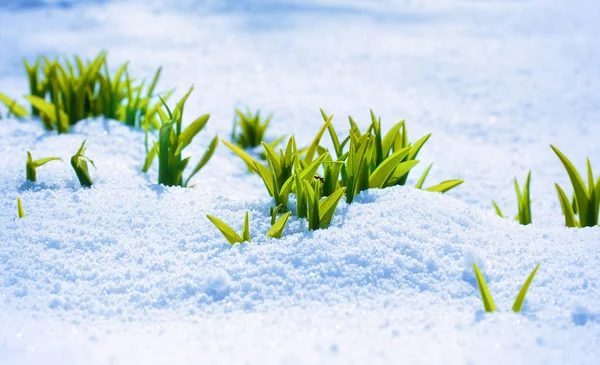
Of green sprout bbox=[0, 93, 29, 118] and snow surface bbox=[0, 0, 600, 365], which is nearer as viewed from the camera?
snow surface bbox=[0, 0, 600, 365]

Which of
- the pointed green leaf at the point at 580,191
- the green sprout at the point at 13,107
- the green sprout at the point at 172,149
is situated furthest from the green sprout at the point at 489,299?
the green sprout at the point at 13,107

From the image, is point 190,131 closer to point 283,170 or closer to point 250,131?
point 283,170

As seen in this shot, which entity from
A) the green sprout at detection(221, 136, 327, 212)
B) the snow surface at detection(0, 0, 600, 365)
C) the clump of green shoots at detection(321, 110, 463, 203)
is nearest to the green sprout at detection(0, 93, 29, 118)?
the snow surface at detection(0, 0, 600, 365)

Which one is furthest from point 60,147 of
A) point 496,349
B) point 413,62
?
point 413,62

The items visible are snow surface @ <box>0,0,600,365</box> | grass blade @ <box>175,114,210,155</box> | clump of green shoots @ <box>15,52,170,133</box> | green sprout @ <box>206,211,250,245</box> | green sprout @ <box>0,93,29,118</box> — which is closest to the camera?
snow surface @ <box>0,0,600,365</box>

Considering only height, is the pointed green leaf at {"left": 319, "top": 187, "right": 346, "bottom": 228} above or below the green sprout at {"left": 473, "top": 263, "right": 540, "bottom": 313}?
above

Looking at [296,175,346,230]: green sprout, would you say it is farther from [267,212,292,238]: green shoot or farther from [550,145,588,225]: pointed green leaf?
[550,145,588,225]: pointed green leaf

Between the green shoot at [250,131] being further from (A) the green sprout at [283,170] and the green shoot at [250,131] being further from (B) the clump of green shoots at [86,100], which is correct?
(A) the green sprout at [283,170]

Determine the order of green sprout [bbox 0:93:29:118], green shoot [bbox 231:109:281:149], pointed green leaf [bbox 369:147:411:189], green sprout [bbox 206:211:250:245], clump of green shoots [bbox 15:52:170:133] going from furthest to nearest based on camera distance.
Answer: green shoot [bbox 231:109:281:149]
green sprout [bbox 0:93:29:118]
clump of green shoots [bbox 15:52:170:133]
pointed green leaf [bbox 369:147:411:189]
green sprout [bbox 206:211:250:245]
